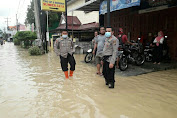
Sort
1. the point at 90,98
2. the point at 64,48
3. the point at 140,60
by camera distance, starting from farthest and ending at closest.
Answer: the point at 140,60 → the point at 64,48 → the point at 90,98

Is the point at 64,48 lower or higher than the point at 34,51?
higher

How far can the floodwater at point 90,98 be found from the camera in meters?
3.20

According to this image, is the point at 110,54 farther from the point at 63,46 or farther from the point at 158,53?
the point at 158,53

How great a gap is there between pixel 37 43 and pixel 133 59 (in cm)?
1095

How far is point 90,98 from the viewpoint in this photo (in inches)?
157

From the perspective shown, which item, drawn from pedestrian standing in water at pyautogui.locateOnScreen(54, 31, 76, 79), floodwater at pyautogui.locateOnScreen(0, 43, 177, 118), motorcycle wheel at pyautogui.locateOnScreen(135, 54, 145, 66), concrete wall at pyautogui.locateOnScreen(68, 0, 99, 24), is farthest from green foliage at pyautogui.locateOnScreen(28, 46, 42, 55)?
motorcycle wheel at pyautogui.locateOnScreen(135, 54, 145, 66)

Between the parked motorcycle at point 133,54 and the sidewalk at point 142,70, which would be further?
the parked motorcycle at point 133,54

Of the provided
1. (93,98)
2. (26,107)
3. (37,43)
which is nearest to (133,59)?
(93,98)

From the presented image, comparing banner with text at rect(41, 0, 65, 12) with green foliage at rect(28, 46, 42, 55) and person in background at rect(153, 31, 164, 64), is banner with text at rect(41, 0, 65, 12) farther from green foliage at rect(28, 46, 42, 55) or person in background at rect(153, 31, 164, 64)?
person in background at rect(153, 31, 164, 64)

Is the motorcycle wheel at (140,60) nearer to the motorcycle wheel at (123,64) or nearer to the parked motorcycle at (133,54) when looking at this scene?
the parked motorcycle at (133,54)

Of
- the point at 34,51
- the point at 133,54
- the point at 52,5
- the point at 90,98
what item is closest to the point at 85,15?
the point at 52,5

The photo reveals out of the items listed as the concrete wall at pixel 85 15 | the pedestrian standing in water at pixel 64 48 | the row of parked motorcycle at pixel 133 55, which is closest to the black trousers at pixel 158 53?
the row of parked motorcycle at pixel 133 55

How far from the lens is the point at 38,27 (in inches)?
619

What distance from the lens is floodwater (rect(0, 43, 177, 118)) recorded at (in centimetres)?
320
